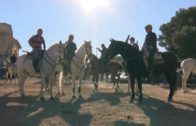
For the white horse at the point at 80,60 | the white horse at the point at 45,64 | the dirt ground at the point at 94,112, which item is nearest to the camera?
the dirt ground at the point at 94,112

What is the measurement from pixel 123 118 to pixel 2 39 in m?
12.6

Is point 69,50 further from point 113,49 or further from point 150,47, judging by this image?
point 150,47

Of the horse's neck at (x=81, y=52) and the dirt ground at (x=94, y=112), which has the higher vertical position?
the horse's neck at (x=81, y=52)

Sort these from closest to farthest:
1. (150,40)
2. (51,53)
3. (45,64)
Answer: (150,40) → (45,64) → (51,53)

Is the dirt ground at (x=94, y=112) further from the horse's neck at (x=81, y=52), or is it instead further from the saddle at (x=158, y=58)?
the horse's neck at (x=81, y=52)

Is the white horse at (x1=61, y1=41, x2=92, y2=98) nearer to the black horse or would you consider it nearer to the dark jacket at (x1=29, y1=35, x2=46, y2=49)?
the dark jacket at (x1=29, y1=35, x2=46, y2=49)

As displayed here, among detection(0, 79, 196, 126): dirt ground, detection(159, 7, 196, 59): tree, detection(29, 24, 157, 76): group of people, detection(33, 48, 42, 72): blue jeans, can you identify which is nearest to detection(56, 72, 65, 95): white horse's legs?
detection(29, 24, 157, 76): group of people

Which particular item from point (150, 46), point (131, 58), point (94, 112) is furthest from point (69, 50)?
point (94, 112)

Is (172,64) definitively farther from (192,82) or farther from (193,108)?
(192,82)

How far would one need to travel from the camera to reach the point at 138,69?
21297mm

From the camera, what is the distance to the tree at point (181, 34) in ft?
167

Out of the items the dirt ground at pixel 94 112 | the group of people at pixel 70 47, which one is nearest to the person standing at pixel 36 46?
the group of people at pixel 70 47

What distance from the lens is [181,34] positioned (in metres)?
51.4

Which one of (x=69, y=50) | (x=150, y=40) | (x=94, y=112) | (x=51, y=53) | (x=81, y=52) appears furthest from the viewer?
(x=81, y=52)
